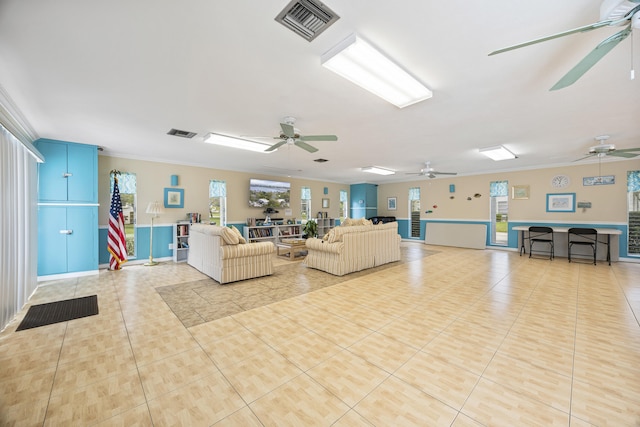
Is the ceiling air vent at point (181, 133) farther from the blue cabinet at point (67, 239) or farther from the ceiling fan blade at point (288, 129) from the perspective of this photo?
the blue cabinet at point (67, 239)

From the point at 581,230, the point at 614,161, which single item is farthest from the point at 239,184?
the point at 614,161

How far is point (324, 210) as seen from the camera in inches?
419

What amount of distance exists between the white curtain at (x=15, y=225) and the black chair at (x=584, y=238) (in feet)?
34.8

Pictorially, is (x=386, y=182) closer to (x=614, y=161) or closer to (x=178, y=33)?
(x=614, y=161)

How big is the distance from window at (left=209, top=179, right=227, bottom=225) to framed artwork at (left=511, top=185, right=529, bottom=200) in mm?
9286

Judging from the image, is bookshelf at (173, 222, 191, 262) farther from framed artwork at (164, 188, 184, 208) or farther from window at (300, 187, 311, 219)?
window at (300, 187, 311, 219)

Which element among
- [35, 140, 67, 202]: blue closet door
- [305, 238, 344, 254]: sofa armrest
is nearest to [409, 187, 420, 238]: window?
[305, 238, 344, 254]: sofa armrest

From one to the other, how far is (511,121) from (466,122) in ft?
2.16

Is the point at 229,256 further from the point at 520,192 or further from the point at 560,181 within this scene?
the point at 560,181

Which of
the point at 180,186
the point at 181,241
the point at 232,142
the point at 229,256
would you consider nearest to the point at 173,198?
the point at 180,186

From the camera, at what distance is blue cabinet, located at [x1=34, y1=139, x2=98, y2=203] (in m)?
4.54

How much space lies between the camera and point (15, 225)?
3.11 meters

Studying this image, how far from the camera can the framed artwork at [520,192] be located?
777 centimetres

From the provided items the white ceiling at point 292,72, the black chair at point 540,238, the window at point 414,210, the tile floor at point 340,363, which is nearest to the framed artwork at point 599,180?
the black chair at point 540,238
